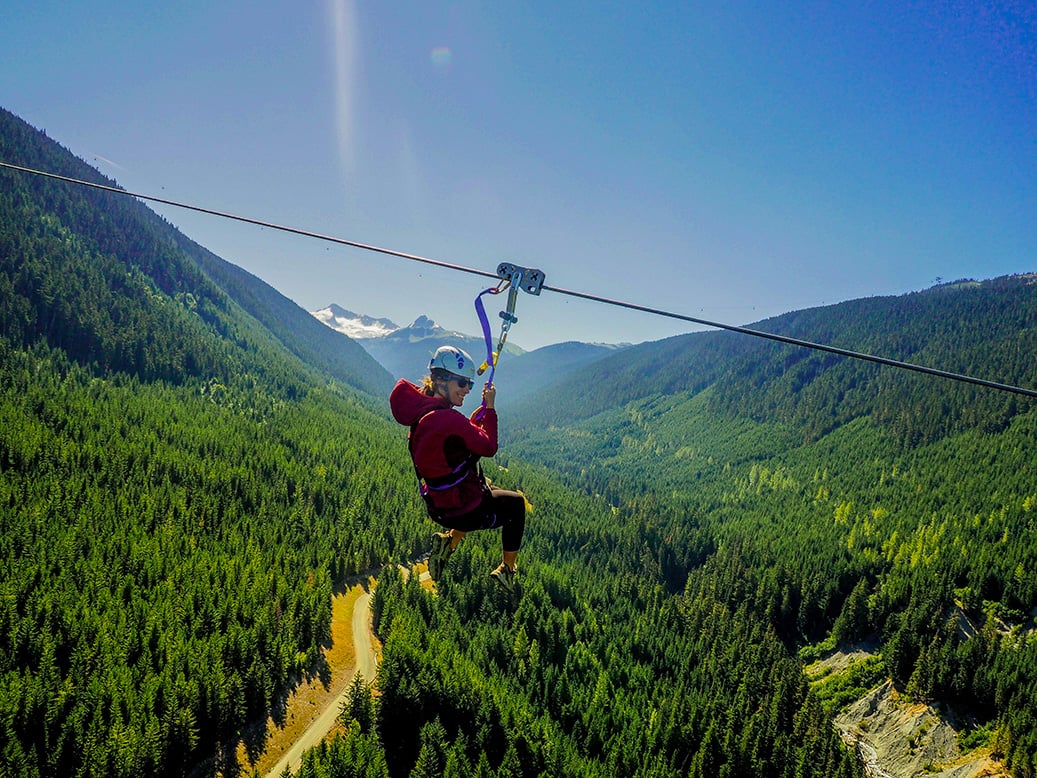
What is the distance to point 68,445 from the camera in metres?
66.4

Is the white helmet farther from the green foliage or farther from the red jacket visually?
the green foliage

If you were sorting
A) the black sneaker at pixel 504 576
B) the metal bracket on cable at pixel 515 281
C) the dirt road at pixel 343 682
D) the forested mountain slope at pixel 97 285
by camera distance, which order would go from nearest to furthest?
the metal bracket on cable at pixel 515 281 → the black sneaker at pixel 504 576 → the dirt road at pixel 343 682 → the forested mountain slope at pixel 97 285

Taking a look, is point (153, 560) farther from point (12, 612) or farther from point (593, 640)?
point (593, 640)

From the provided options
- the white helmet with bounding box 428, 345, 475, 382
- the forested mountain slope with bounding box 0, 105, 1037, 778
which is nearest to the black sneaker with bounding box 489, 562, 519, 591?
the white helmet with bounding box 428, 345, 475, 382

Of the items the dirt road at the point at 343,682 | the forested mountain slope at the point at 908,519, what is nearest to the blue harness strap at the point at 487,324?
the dirt road at the point at 343,682

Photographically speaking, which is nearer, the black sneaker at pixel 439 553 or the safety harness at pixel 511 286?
the safety harness at pixel 511 286

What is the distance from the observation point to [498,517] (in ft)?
32.6

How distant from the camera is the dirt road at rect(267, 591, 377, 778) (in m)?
29.8

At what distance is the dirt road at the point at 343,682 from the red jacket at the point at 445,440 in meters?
29.2

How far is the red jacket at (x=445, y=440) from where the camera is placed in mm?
8586

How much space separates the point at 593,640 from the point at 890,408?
159449mm

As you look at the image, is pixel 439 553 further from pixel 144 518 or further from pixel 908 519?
pixel 908 519

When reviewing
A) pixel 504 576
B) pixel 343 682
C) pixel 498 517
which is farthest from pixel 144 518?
pixel 498 517

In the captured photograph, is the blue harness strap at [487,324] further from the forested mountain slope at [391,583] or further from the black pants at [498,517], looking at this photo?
the forested mountain slope at [391,583]
